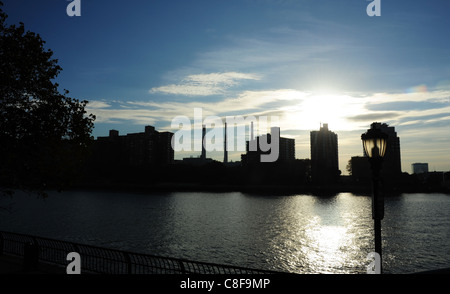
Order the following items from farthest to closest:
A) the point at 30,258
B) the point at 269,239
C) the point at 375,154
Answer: the point at 269,239
the point at 30,258
the point at 375,154

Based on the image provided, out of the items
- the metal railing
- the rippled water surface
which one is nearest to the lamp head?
the metal railing

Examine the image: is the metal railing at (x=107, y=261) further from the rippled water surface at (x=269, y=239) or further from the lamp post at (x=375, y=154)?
the rippled water surface at (x=269, y=239)

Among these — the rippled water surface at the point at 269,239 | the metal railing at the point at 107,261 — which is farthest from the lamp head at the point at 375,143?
the rippled water surface at the point at 269,239

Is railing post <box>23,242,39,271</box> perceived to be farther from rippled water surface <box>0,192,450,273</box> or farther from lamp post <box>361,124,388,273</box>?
rippled water surface <box>0,192,450,273</box>

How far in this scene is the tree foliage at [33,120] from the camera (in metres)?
16.1

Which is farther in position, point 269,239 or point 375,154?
point 269,239

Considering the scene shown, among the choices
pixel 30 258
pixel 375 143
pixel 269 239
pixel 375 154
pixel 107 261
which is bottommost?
pixel 269 239

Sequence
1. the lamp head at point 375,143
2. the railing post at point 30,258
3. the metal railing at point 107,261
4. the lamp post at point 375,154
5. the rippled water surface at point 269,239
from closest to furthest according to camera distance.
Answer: the lamp post at point 375,154 → the lamp head at point 375,143 → the metal railing at point 107,261 → the railing post at point 30,258 → the rippled water surface at point 269,239

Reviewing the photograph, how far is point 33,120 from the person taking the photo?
16766 mm

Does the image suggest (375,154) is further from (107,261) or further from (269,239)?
(269,239)

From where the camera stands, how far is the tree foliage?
16.1 meters

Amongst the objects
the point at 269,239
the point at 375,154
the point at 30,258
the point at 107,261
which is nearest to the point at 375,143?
the point at 375,154

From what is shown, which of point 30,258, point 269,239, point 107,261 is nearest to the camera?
point 30,258
